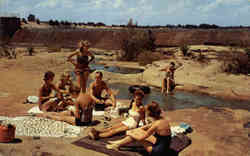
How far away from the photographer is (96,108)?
866cm

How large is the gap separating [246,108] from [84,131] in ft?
21.5

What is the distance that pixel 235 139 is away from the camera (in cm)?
672

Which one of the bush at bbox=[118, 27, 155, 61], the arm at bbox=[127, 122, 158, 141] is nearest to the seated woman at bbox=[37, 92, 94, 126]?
the arm at bbox=[127, 122, 158, 141]

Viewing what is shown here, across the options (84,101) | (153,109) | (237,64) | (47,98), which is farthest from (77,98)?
(237,64)

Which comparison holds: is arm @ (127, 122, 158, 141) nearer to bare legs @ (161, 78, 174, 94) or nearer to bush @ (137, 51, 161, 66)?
bare legs @ (161, 78, 174, 94)

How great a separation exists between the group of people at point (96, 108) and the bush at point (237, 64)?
36.3 ft

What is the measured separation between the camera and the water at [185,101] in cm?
1053

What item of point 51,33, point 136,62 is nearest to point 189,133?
point 136,62

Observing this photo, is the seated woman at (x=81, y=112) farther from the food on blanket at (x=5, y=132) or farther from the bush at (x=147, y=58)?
the bush at (x=147, y=58)

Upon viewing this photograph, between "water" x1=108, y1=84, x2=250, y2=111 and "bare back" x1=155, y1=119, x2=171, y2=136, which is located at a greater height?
"bare back" x1=155, y1=119, x2=171, y2=136

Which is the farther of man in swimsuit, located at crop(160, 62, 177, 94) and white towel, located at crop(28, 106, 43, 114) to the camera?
Answer: man in swimsuit, located at crop(160, 62, 177, 94)

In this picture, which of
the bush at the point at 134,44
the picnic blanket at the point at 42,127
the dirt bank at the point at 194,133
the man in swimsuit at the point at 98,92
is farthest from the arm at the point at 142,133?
the bush at the point at 134,44

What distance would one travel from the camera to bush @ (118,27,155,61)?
90.9ft

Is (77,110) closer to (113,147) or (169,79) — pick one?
(113,147)
